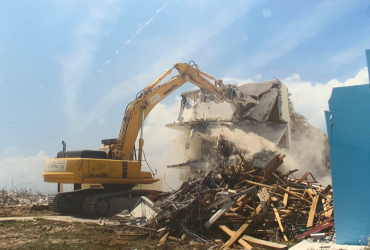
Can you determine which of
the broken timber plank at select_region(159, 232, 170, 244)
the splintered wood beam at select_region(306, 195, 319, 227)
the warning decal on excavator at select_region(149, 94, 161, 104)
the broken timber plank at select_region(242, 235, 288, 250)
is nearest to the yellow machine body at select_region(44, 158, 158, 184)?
the warning decal on excavator at select_region(149, 94, 161, 104)

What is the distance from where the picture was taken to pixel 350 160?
15.4 feet

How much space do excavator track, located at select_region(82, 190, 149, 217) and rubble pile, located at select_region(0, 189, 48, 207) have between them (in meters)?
4.23

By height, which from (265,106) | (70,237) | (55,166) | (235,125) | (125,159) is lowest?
(70,237)

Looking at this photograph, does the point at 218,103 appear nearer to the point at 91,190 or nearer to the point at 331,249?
the point at 91,190

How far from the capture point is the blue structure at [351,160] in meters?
4.57

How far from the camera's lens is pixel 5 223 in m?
7.89

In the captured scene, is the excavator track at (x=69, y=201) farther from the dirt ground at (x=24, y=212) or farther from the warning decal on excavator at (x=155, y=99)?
the warning decal on excavator at (x=155, y=99)

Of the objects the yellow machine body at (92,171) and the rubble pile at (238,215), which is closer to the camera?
the rubble pile at (238,215)

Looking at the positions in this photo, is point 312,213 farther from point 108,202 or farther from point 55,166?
point 55,166

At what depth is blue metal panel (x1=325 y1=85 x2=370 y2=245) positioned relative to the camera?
15.0 ft

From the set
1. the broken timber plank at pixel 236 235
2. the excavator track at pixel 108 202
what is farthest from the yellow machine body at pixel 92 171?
the broken timber plank at pixel 236 235

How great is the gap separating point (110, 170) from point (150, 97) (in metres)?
3.01

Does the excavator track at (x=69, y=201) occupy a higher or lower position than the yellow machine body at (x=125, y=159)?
lower

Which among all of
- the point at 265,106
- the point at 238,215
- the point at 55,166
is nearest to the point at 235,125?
the point at 265,106
